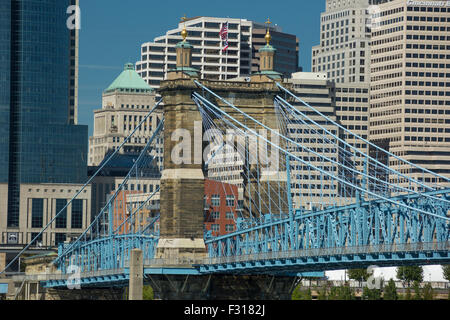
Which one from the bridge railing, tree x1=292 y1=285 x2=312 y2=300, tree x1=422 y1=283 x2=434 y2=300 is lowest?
tree x1=292 y1=285 x2=312 y2=300

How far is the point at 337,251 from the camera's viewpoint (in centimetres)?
11938

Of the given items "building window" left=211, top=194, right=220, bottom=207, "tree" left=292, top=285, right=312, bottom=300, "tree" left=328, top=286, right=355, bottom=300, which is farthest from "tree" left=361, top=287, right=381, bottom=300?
"building window" left=211, top=194, right=220, bottom=207

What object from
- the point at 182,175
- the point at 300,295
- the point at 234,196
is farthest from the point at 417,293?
the point at 182,175

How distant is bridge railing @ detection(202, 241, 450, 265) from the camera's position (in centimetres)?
10994

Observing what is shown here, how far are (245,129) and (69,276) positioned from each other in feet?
126

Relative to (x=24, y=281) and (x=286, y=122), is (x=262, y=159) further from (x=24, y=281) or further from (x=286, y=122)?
(x=24, y=281)

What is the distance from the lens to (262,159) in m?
146

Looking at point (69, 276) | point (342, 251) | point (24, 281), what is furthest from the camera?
point (24, 281)

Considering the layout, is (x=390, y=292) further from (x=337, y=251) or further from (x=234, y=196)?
(x=337, y=251)

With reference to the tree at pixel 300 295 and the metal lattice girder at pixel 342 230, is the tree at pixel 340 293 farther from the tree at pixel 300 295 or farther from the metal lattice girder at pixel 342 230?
the metal lattice girder at pixel 342 230

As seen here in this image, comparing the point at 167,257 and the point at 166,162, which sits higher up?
the point at 166,162

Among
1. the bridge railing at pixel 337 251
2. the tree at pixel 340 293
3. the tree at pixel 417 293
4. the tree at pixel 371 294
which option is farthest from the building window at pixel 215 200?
the bridge railing at pixel 337 251

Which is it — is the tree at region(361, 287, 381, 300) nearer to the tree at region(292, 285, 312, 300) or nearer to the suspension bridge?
the tree at region(292, 285, 312, 300)
